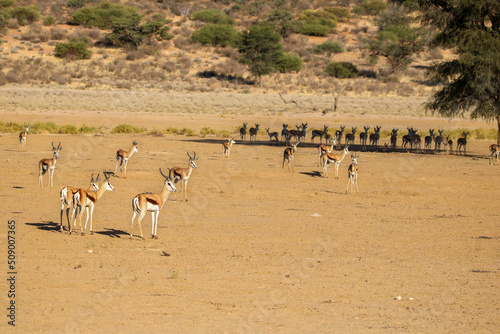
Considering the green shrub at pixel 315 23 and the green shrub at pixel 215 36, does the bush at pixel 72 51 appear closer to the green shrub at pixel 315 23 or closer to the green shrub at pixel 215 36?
the green shrub at pixel 215 36

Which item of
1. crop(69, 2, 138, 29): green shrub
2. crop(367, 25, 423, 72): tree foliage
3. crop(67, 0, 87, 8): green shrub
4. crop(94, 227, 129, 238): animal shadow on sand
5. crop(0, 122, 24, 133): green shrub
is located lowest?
crop(94, 227, 129, 238): animal shadow on sand

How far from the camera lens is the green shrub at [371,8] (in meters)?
97.0

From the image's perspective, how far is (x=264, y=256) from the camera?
11398 millimetres

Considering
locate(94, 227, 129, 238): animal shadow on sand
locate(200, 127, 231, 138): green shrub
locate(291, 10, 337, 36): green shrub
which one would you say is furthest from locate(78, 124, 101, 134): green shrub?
locate(291, 10, 337, 36): green shrub

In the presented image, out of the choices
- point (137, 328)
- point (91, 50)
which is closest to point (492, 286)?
point (137, 328)

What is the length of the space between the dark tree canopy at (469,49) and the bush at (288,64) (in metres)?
34.9

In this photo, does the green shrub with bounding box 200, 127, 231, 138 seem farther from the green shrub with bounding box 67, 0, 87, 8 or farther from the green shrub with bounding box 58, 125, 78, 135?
the green shrub with bounding box 67, 0, 87, 8

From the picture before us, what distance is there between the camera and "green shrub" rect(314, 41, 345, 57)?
244ft

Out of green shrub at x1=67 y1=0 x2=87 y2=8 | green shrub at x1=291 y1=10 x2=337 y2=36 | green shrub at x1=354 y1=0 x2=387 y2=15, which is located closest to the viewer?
green shrub at x1=291 y1=10 x2=337 y2=36

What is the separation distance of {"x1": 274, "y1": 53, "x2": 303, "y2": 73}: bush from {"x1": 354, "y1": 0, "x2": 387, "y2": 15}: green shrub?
117 ft

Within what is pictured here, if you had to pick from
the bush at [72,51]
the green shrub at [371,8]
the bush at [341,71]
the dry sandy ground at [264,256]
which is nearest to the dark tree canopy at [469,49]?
the dry sandy ground at [264,256]

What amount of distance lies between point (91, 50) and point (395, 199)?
187 ft

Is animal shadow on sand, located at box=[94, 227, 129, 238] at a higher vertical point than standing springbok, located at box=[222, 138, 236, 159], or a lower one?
lower

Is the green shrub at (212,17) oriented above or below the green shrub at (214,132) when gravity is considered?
above
